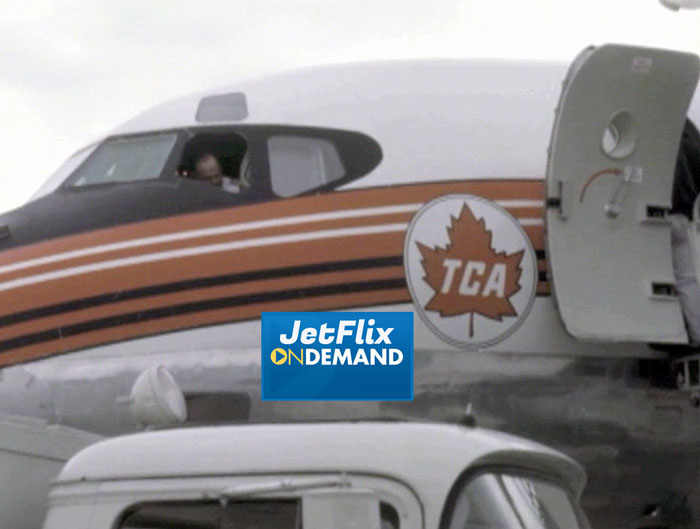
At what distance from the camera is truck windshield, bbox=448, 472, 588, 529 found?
19.8 ft

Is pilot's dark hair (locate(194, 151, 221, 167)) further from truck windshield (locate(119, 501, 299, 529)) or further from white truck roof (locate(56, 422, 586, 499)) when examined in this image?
truck windshield (locate(119, 501, 299, 529))

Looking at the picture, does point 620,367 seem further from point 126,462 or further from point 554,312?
point 126,462

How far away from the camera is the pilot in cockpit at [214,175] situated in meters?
12.0

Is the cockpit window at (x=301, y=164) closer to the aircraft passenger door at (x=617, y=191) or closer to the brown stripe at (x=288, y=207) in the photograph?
the brown stripe at (x=288, y=207)

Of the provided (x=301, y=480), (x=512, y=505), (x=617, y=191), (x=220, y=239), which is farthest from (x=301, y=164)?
(x=301, y=480)

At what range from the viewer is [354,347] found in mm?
11398

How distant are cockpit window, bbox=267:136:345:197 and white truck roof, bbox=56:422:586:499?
5584 mm

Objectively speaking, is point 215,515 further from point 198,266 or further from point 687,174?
point 687,174

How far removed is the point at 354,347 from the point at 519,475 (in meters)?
4.90

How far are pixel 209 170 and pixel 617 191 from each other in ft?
9.50

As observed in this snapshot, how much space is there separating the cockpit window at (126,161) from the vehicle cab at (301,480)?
595 centimetres

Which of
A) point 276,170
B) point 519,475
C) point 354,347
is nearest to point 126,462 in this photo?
point 519,475

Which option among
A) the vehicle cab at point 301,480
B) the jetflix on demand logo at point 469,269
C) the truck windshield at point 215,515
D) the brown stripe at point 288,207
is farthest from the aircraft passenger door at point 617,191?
the truck windshield at point 215,515

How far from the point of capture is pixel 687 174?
1275 cm
